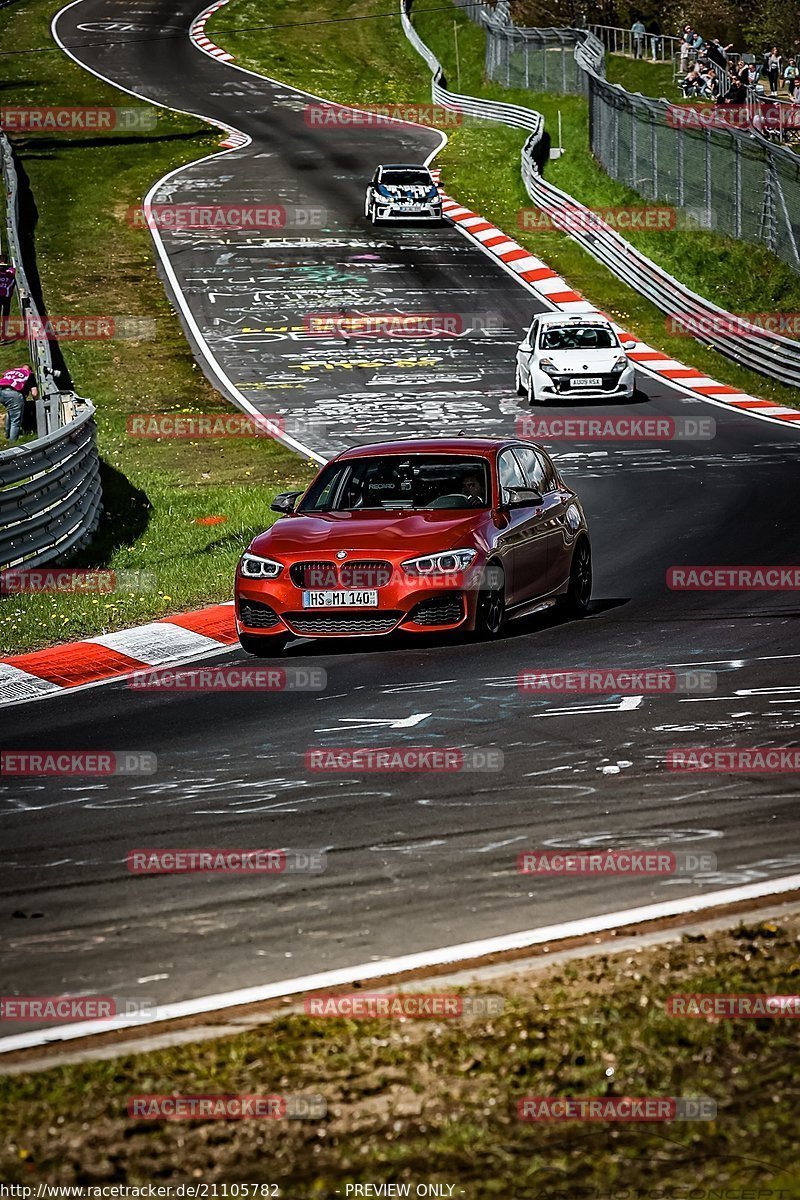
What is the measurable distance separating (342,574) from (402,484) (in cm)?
138

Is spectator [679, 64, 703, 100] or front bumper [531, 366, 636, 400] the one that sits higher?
spectator [679, 64, 703, 100]

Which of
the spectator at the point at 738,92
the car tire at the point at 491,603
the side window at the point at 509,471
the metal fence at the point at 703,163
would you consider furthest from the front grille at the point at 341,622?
the spectator at the point at 738,92

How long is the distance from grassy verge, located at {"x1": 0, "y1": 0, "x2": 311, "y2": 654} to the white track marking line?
793cm

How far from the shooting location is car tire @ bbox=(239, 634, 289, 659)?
12664 mm

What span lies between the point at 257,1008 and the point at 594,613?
8510mm

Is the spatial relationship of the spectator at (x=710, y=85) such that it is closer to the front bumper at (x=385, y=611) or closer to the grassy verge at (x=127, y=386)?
the grassy verge at (x=127, y=386)

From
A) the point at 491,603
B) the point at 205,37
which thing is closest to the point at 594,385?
the point at 491,603

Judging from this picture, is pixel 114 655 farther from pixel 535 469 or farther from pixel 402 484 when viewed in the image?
pixel 535 469

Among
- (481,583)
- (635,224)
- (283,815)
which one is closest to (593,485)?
(481,583)

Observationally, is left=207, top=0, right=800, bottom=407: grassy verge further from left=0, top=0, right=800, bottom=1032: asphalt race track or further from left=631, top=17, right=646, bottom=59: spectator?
left=0, top=0, right=800, bottom=1032: asphalt race track

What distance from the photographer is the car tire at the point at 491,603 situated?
41.3 feet

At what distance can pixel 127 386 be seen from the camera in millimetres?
30281

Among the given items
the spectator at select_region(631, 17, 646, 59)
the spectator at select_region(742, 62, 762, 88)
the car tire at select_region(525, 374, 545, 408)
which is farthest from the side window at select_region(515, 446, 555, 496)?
the spectator at select_region(631, 17, 646, 59)

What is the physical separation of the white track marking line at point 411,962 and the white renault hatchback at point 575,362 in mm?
21133
